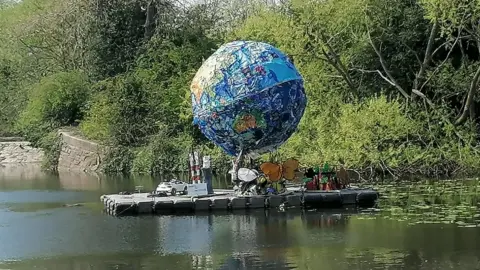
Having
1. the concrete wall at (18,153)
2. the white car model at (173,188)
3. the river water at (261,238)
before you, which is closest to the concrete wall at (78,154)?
the concrete wall at (18,153)

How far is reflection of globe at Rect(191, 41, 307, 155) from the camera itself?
74.2 ft

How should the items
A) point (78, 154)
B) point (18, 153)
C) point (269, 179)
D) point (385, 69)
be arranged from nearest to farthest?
point (269, 179)
point (385, 69)
point (78, 154)
point (18, 153)

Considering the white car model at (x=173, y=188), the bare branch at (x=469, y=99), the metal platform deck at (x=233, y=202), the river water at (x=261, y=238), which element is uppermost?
the bare branch at (x=469, y=99)

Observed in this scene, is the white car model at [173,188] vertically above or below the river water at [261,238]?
above

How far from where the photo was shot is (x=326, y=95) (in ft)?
109

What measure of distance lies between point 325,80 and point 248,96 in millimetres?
11315

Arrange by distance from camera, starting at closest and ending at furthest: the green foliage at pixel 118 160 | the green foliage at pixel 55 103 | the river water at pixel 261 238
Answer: the river water at pixel 261 238
the green foliage at pixel 118 160
the green foliage at pixel 55 103

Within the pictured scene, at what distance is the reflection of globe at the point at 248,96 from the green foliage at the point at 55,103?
24.8 metres

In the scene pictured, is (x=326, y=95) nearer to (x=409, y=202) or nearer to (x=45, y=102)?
(x=409, y=202)

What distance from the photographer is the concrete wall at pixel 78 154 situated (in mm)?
43625

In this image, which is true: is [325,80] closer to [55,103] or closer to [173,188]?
[173,188]

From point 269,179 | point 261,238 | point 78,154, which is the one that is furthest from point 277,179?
point 78,154

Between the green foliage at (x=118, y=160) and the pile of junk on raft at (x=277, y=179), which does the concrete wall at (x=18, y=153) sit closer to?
the green foliage at (x=118, y=160)

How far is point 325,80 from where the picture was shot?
33.5 m
